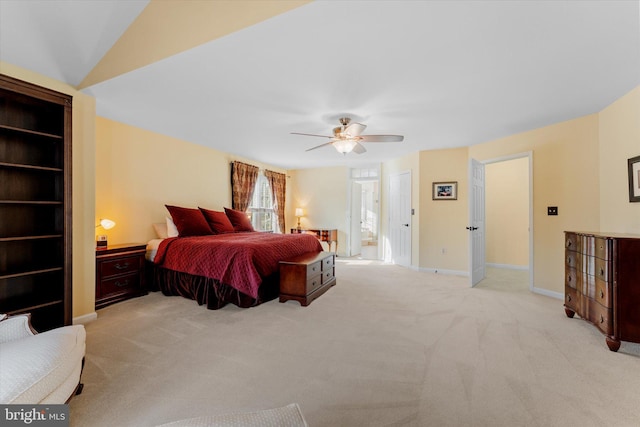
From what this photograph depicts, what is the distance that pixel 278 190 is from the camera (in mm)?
7016

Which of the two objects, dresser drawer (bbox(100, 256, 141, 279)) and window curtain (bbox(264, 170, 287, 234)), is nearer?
dresser drawer (bbox(100, 256, 141, 279))

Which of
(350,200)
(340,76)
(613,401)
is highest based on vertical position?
(340,76)

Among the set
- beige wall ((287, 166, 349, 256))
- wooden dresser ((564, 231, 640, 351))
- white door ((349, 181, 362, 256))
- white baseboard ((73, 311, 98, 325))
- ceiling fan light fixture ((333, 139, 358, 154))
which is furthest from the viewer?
white door ((349, 181, 362, 256))

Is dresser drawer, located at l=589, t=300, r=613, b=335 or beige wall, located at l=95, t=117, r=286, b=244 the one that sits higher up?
beige wall, located at l=95, t=117, r=286, b=244

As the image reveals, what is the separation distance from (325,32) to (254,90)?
3.69 ft

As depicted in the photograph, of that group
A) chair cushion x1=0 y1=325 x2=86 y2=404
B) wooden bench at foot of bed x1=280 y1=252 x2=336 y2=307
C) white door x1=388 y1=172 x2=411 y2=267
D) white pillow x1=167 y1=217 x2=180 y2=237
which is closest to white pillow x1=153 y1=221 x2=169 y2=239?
white pillow x1=167 y1=217 x2=180 y2=237

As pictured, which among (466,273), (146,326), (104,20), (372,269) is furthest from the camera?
(372,269)

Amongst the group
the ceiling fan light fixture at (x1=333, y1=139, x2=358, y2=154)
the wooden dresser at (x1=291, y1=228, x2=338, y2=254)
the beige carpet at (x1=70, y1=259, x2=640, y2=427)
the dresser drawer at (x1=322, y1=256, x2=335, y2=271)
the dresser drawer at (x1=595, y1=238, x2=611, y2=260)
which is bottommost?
the beige carpet at (x1=70, y1=259, x2=640, y2=427)

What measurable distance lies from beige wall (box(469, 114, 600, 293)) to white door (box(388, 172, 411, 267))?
2080 mm

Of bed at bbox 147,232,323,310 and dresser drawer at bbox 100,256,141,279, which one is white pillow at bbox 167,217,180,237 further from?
dresser drawer at bbox 100,256,141,279

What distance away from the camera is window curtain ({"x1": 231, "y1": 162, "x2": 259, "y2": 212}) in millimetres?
5648

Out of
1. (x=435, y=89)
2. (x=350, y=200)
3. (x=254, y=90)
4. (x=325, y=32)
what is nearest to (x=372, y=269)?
(x=350, y=200)

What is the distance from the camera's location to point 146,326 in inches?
104

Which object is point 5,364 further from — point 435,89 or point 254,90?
point 435,89
